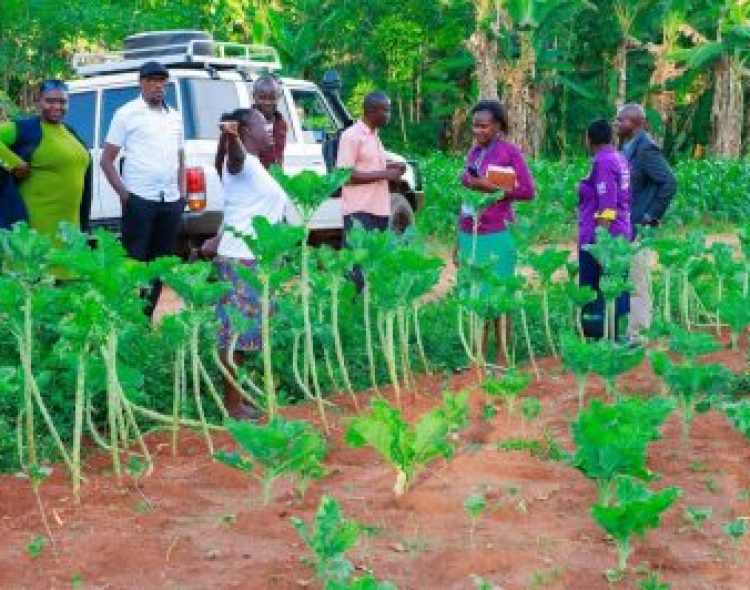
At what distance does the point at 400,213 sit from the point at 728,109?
19.4 meters

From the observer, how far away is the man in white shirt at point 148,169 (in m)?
7.58

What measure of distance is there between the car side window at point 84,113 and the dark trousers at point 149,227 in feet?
10.1

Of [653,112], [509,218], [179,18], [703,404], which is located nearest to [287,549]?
[703,404]

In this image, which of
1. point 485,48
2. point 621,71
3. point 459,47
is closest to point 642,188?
point 485,48

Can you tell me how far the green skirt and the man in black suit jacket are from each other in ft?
3.07

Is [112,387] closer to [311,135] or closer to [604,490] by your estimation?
[604,490]

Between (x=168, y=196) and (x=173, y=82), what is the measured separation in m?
2.89

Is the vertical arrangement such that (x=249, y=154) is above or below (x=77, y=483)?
above

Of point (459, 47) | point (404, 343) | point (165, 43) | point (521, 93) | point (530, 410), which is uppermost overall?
point (459, 47)

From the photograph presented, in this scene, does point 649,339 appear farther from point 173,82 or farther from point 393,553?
point 173,82

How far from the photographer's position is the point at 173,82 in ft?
34.3

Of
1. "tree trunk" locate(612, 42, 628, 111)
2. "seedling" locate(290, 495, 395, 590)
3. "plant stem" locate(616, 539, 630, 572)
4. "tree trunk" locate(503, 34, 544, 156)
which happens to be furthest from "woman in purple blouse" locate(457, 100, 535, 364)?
"tree trunk" locate(612, 42, 628, 111)

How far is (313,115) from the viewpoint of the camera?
11.9 m

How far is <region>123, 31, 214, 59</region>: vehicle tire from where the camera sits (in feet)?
36.9
